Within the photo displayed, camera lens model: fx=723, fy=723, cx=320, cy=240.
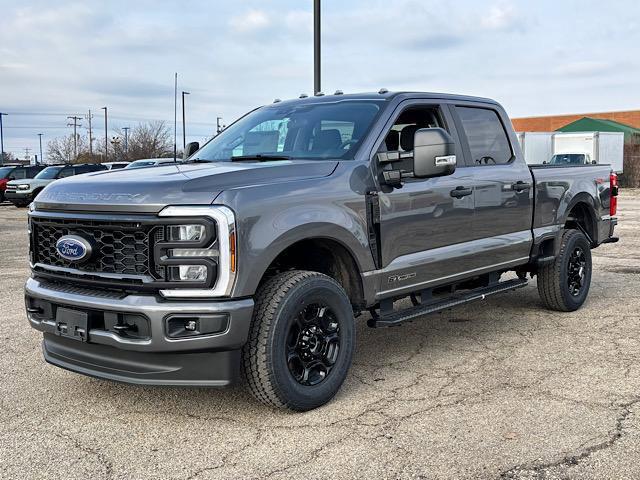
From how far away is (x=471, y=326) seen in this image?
6.55 metres

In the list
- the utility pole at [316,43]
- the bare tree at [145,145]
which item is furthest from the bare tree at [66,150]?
the utility pole at [316,43]

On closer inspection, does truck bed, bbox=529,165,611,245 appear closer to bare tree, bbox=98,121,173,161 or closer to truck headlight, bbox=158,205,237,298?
truck headlight, bbox=158,205,237,298

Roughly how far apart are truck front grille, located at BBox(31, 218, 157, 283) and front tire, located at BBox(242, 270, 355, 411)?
2.25 ft

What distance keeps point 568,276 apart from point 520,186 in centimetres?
137

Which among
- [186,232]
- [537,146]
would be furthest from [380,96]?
[537,146]

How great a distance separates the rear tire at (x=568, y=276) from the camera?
269 inches

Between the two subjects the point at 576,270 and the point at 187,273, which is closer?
the point at 187,273

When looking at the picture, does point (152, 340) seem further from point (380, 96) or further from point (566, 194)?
point (566, 194)

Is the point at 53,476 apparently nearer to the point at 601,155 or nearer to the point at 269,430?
the point at 269,430

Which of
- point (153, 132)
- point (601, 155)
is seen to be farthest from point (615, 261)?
point (153, 132)

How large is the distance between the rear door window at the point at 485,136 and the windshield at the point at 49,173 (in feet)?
80.8

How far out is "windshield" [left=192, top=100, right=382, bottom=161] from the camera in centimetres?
501

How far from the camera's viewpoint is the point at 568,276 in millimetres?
7027

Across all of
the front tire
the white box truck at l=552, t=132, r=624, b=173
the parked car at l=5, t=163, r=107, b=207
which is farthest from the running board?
Result: the white box truck at l=552, t=132, r=624, b=173
